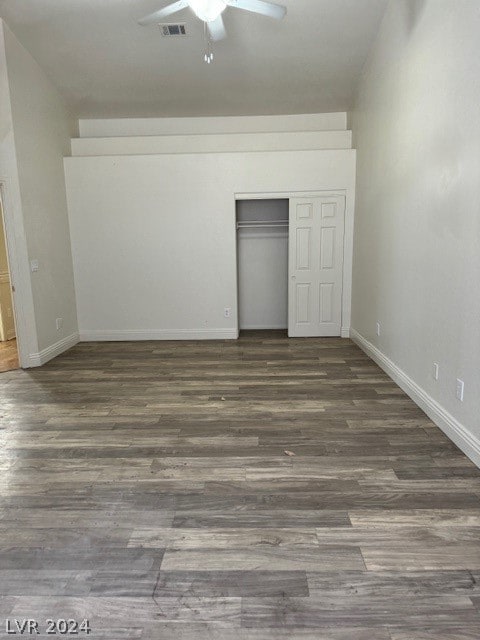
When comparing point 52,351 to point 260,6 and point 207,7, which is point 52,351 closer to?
point 207,7

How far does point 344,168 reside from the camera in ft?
17.9

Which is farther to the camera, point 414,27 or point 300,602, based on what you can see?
point 414,27

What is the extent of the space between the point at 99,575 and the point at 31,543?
0.46m

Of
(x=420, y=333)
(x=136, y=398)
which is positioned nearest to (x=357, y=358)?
(x=420, y=333)

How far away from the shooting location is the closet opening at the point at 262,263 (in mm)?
6160

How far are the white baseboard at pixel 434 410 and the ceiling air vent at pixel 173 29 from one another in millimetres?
4165

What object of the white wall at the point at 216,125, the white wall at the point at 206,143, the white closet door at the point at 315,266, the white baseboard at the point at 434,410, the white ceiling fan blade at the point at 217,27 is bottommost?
the white baseboard at the point at 434,410

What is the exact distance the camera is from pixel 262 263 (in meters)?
6.28

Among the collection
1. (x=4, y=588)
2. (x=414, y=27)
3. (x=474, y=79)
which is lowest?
(x=4, y=588)

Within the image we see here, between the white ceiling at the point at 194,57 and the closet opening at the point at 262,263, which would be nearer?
the white ceiling at the point at 194,57

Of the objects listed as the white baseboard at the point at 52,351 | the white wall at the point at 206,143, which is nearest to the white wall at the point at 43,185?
the white baseboard at the point at 52,351

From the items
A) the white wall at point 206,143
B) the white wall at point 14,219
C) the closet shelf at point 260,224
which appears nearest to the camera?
the white wall at point 14,219

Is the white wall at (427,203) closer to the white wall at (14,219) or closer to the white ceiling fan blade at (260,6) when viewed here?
the white ceiling fan blade at (260,6)

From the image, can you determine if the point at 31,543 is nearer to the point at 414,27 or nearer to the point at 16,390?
the point at 16,390
